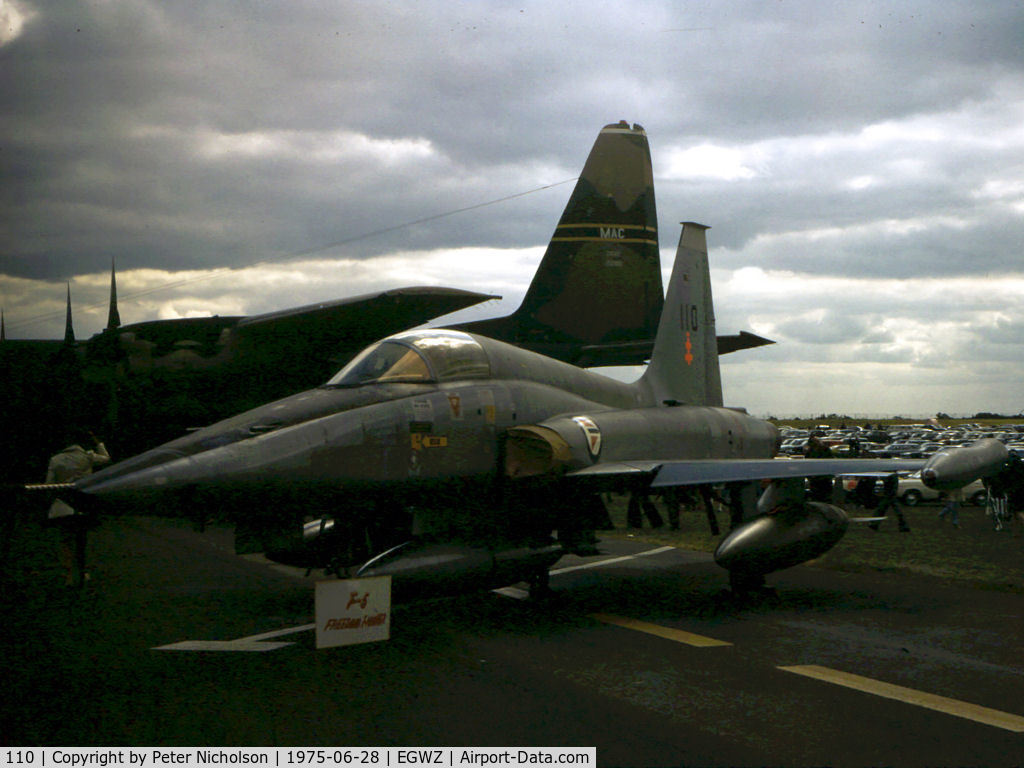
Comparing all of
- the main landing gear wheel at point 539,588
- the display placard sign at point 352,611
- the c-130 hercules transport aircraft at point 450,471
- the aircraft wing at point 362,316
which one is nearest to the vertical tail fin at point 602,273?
the aircraft wing at point 362,316

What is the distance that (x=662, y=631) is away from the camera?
731 cm

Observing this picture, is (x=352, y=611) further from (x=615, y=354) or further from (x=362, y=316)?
(x=615, y=354)

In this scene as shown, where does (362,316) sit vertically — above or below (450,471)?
above

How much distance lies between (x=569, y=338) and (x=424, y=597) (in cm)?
878

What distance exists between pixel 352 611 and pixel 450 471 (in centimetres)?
182

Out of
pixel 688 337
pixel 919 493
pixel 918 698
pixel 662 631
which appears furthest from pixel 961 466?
pixel 919 493

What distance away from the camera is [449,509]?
802 centimetres

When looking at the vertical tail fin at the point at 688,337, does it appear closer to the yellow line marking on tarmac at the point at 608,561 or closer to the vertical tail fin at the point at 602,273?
the vertical tail fin at the point at 602,273

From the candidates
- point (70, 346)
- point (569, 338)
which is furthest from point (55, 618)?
point (569, 338)

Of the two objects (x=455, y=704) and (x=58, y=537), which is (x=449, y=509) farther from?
(x=58, y=537)

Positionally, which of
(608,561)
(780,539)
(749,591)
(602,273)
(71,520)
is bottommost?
(608,561)

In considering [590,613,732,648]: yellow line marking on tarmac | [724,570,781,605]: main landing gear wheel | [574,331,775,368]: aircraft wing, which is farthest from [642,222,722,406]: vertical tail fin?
[590,613,732,648]: yellow line marking on tarmac

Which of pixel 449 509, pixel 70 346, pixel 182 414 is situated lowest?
pixel 449 509

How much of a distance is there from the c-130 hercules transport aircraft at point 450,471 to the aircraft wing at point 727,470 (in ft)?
0.08
